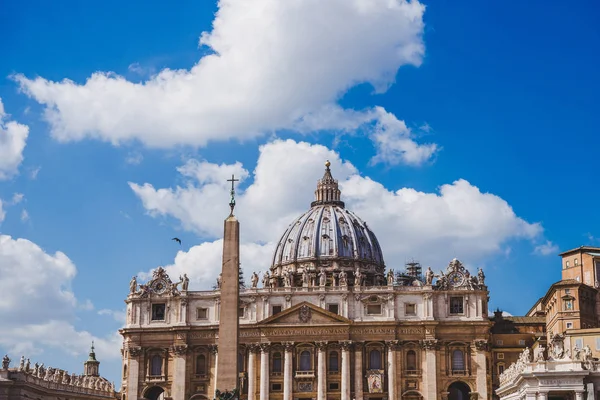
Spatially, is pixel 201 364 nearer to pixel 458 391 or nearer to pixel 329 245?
pixel 458 391

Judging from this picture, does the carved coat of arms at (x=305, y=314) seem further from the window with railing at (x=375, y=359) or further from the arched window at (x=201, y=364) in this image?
the arched window at (x=201, y=364)

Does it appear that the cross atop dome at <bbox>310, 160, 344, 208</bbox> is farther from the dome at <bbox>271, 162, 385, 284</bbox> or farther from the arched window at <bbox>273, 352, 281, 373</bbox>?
the arched window at <bbox>273, 352, 281, 373</bbox>

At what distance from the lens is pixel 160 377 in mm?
97750

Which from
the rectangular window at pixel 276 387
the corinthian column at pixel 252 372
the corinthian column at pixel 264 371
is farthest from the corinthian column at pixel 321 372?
the corinthian column at pixel 252 372

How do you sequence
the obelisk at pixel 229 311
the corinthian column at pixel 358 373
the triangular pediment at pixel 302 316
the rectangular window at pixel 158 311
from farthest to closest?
1. the rectangular window at pixel 158 311
2. the triangular pediment at pixel 302 316
3. the corinthian column at pixel 358 373
4. the obelisk at pixel 229 311

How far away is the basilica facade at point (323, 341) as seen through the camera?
93750 millimetres

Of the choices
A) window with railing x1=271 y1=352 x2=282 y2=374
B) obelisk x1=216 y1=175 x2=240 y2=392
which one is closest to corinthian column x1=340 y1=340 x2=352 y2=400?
window with railing x1=271 y1=352 x2=282 y2=374

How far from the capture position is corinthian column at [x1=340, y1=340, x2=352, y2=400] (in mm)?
92812

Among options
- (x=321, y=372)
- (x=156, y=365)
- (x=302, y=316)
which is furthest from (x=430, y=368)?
(x=156, y=365)

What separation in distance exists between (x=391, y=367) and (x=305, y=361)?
8.71 metres

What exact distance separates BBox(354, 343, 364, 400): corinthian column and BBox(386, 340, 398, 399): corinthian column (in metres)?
2.75

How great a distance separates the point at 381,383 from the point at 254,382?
1271 cm

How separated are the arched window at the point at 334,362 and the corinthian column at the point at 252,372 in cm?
767

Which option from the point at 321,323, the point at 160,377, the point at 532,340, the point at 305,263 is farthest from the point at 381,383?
the point at 305,263
